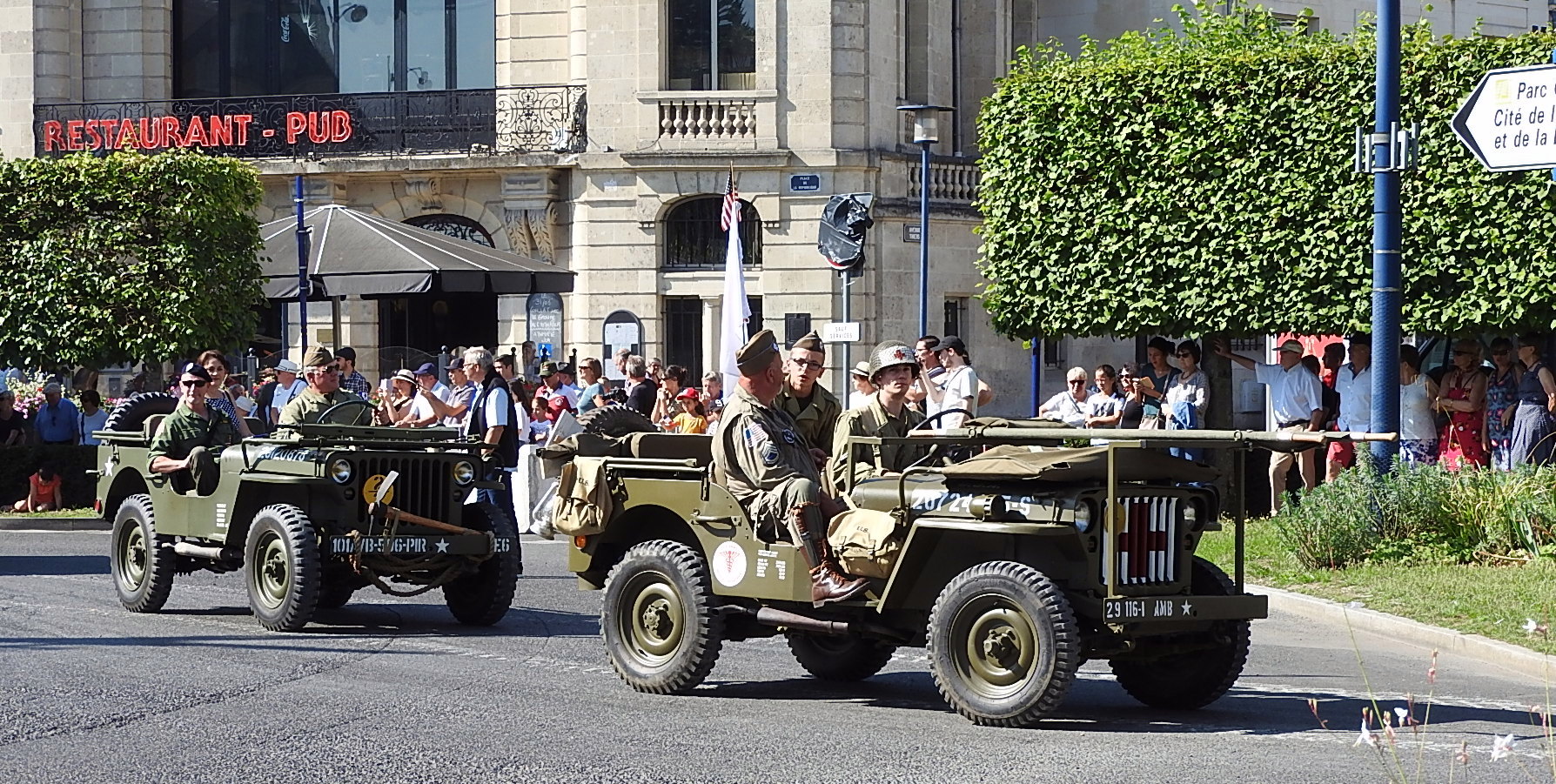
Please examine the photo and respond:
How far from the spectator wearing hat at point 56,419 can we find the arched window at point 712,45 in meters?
10.9

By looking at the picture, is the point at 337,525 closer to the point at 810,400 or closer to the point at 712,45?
the point at 810,400

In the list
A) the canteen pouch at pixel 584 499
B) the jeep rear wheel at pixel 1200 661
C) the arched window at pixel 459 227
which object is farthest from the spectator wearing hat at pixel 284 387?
the jeep rear wheel at pixel 1200 661

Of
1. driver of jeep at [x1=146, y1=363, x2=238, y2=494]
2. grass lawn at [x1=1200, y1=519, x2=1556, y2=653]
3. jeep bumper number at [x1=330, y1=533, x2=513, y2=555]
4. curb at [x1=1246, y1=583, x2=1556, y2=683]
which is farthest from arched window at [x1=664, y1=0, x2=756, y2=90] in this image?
jeep bumper number at [x1=330, y1=533, x2=513, y2=555]

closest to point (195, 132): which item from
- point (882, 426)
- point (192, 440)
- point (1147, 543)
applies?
point (192, 440)

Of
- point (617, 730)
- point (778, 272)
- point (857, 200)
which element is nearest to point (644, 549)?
point (617, 730)

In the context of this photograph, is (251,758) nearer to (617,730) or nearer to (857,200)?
(617,730)

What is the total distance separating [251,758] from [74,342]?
17067mm

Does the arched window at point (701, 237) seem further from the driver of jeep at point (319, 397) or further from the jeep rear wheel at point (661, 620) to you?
the jeep rear wheel at point (661, 620)

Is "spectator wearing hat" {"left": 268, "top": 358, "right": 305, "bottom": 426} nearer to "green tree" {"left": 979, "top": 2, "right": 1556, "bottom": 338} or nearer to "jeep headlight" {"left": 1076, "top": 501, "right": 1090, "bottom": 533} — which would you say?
"green tree" {"left": 979, "top": 2, "right": 1556, "bottom": 338}

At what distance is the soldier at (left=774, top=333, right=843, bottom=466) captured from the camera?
10.1 metres

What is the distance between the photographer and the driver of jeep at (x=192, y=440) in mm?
13016

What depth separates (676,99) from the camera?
1211 inches

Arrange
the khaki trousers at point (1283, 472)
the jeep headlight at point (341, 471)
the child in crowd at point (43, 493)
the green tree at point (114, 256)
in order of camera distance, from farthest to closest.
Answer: the green tree at point (114, 256), the child in crowd at point (43, 493), the khaki trousers at point (1283, 472), the jeep headlight at point (341, 471)

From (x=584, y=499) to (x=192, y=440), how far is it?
4264 mm
